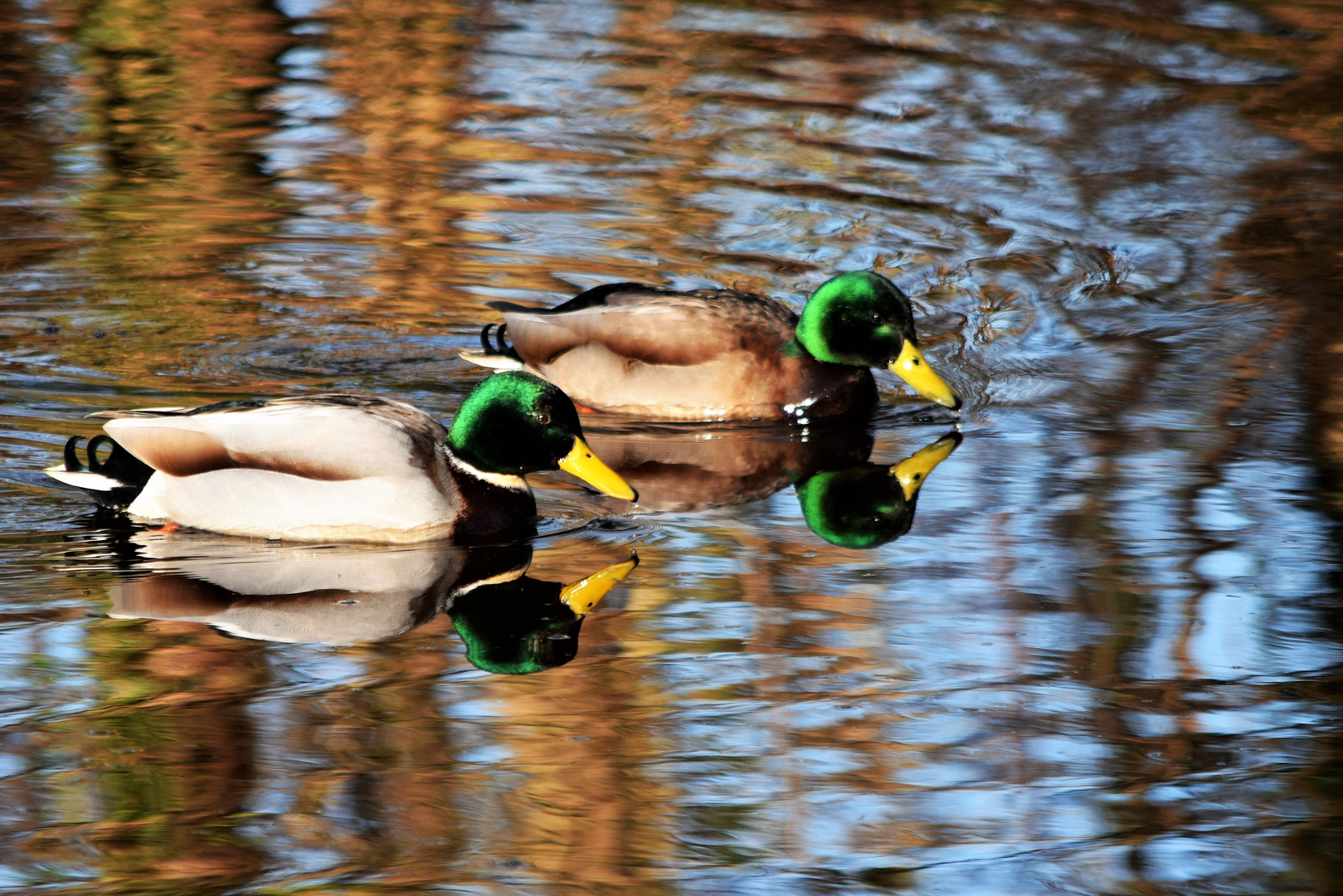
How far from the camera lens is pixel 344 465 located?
20.9 feet

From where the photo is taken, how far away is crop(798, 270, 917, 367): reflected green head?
8.45 m

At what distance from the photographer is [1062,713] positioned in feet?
16.8

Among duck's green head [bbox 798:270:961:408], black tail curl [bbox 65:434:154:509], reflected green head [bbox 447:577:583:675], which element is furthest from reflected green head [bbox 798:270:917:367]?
black tail curl [bbox 65:434:154:509]

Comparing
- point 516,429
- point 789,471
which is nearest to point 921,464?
point 789,471

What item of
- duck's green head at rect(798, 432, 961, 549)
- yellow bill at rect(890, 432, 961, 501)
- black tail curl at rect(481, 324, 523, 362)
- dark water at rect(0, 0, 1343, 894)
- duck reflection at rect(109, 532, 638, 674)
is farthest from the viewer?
black tail curl at rect(481, 324, 523, 362)

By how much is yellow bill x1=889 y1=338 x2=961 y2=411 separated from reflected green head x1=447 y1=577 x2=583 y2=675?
110 inches

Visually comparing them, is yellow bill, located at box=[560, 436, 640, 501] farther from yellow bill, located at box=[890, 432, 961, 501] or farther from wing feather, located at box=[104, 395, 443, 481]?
yellow bill, located at box=[890, 432, 961, 501]

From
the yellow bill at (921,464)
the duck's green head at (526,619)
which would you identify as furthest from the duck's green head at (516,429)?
the yellow bill at (921,464)

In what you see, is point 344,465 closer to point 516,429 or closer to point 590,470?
point 516,429

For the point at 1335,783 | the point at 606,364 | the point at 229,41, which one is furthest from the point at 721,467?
the point at 229,41

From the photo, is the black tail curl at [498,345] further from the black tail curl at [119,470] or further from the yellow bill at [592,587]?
the yellow bill at [592,587]

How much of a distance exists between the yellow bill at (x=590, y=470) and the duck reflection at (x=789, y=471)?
1.12 ft

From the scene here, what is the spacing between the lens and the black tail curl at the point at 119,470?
264 inches

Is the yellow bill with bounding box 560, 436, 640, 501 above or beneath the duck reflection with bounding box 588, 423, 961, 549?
above
